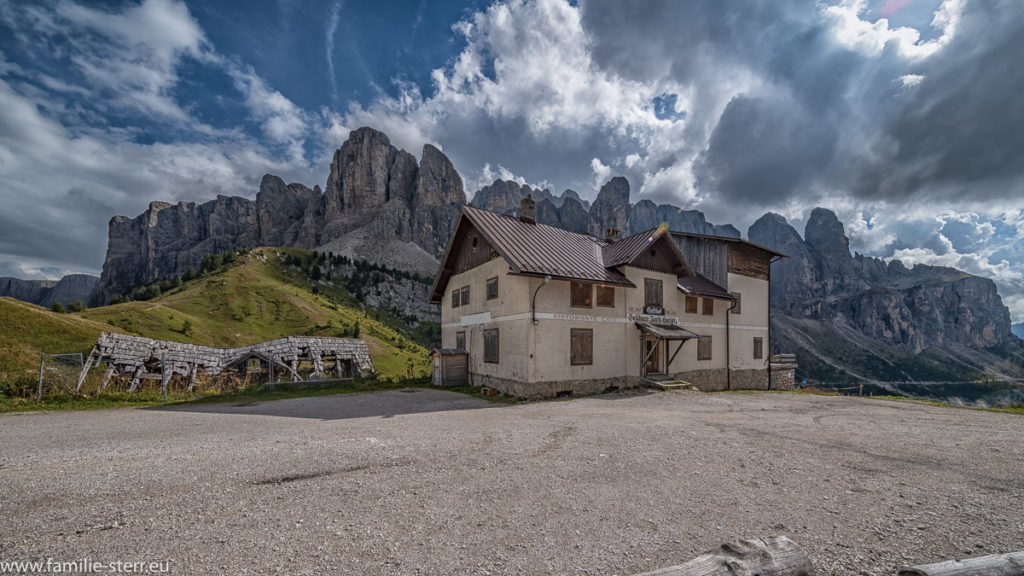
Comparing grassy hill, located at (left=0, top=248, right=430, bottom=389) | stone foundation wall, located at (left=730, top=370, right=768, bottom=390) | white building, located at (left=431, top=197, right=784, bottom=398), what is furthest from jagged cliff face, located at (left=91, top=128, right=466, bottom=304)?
stone foundation wall, located at (left=730, top=370, right=768, bottom=390)

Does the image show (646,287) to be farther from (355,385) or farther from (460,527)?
(460,527)

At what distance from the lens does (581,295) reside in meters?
18.2

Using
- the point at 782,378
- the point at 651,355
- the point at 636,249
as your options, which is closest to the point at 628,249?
the point at 636,249

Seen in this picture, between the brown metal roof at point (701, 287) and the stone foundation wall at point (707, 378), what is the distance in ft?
15.0

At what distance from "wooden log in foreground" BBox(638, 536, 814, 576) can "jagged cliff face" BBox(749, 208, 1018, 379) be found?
156224mm

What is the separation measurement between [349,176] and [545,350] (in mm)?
169533

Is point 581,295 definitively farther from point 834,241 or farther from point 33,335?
point 834,241

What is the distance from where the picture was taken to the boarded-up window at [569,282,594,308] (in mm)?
18047

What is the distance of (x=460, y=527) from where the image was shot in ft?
15.2

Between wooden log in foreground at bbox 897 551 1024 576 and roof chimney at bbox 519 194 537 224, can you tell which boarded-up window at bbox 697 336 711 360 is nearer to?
roof chimney at bbox 519 194 537 224

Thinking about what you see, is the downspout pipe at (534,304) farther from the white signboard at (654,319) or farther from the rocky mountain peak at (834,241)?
the rocky mountain peak at (834,241)

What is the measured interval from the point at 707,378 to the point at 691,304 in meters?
4.70

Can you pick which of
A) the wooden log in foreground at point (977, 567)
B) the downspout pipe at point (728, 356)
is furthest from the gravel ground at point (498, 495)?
the downspout pipe at point (728, 356)

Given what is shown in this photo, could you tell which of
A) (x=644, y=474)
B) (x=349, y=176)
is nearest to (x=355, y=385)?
(x=644, y=474)
